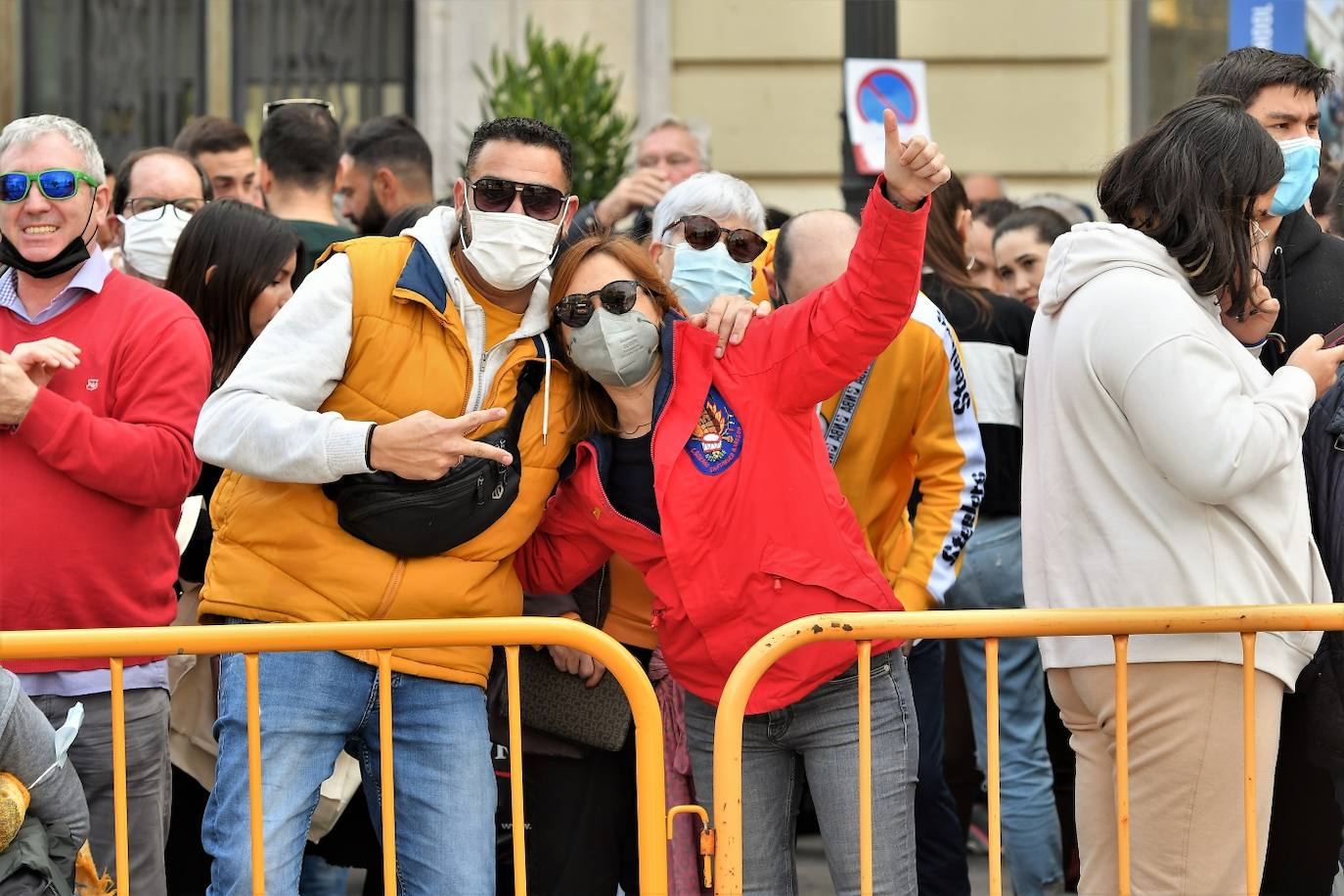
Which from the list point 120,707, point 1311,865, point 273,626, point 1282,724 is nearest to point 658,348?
point 273,626

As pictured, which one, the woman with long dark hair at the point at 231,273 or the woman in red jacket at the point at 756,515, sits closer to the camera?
the woman in red jacket at the point at 756,515

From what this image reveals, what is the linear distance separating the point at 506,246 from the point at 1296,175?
1914mm

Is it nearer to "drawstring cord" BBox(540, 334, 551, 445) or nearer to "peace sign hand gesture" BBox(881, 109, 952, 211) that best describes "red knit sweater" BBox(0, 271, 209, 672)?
"drawstring cord" BBox(540, 334, 551, 445)

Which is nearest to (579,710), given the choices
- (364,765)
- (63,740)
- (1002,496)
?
(364,765)

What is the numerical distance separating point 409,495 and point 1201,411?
1.58 meters

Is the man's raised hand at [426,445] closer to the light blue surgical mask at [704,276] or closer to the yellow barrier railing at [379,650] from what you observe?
the yellow barrier railing at [379,650]

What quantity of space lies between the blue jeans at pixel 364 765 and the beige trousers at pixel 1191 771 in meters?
1.35

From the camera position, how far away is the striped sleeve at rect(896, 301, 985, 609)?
4.32 m

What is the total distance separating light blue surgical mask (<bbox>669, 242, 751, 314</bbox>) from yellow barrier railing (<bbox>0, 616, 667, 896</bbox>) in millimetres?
1243

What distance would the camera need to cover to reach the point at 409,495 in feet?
11.7

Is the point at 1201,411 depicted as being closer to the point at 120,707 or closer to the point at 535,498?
the point at 535,498

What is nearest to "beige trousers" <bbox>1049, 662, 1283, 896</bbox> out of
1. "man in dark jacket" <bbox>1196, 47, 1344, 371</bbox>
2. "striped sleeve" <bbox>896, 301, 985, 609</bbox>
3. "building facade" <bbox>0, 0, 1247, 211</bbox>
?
"striped sleeve" <bbox>896, 301, 985, 609</bbox>

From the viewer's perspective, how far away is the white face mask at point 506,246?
3693 mm

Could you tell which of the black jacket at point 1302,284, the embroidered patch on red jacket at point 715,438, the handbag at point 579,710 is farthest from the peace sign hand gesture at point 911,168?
the handbag at point 579,710
